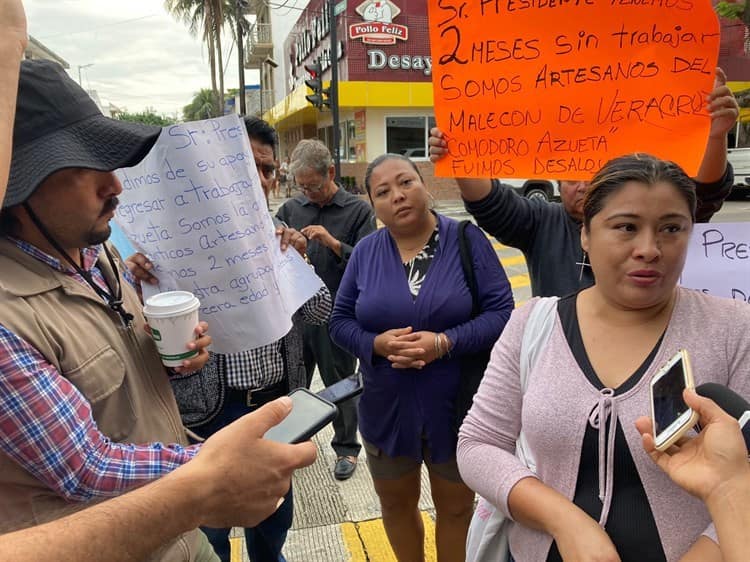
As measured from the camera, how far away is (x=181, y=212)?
1.79 m

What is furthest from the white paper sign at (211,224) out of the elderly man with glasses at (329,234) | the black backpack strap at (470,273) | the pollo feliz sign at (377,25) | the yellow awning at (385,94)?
the pollo feliz sign at (377,25)

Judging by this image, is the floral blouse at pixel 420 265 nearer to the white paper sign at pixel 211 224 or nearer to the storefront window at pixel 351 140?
the white paper sign at pixel 211 224

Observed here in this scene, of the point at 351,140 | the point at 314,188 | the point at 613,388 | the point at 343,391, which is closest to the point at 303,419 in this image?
the point at 343,391

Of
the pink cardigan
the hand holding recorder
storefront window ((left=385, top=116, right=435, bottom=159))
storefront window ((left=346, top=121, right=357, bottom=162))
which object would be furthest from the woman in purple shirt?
storefront window ((left=346, top=121, right=357, bottom=162))

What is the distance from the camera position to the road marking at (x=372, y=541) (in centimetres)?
268

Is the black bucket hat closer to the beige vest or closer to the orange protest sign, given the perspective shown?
the beige vest

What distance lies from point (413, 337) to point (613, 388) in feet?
2.99

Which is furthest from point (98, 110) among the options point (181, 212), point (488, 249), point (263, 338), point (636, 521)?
point (636, 521)

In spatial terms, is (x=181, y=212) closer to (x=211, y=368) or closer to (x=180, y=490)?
(x=211, y=368)

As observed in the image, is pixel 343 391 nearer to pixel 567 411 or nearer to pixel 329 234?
pixel 567 411

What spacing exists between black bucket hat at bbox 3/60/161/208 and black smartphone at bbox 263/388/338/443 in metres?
0.76

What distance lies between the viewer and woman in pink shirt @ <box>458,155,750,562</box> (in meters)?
1.23

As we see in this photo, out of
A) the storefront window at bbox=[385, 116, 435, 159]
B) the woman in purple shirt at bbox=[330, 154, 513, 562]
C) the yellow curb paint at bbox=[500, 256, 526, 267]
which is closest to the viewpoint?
the woman in purple shirt at bbox=[330, 154, 513, 562]

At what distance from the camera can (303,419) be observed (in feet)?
4.28
